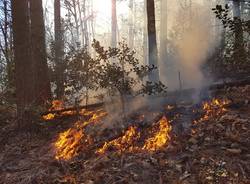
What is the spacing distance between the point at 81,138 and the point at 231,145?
330cm

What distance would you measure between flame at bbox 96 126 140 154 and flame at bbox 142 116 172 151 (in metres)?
0.31

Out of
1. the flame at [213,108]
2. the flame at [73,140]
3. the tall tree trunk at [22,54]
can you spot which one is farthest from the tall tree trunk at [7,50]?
the flame at [213,108]

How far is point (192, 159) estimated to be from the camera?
6422 mm

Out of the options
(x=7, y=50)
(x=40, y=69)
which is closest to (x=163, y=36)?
(x=7, y=50)

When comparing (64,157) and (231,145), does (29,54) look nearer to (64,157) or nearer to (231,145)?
(64,157)

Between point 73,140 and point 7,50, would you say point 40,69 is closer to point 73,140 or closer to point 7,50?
point 7,50

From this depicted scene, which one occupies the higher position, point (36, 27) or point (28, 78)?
point (36, 27)

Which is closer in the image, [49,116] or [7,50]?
[49,116]

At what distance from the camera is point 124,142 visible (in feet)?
24.9

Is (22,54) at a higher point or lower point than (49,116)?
higher

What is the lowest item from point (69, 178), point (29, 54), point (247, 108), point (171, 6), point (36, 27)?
point (69, 178)

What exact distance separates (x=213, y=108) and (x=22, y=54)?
5207mm

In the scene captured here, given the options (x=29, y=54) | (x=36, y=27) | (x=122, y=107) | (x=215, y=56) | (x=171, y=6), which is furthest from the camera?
(x=171, y=6)

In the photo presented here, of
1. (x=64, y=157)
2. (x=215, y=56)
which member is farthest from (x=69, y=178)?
(x=215, y=56)
